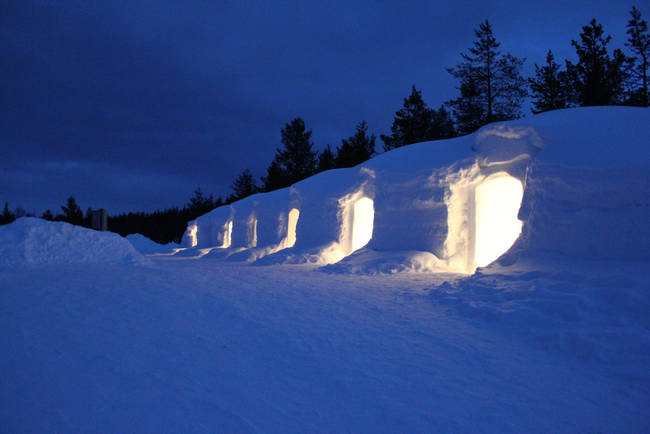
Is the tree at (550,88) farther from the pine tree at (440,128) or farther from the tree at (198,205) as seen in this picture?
the tree at (198,205)

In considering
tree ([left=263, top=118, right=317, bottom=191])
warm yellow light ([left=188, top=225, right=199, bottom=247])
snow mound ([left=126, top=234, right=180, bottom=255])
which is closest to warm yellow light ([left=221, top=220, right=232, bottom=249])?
warm yellow light ([left=188, top=225, right=199, bottom=247])

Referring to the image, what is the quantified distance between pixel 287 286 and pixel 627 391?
17.6 feet

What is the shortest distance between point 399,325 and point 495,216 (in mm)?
8408

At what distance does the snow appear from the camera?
237cm

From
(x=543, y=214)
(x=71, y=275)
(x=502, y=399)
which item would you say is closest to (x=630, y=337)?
(x=502, y=399)

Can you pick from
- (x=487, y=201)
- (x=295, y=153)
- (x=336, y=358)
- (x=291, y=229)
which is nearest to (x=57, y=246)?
(x=336, y=358)

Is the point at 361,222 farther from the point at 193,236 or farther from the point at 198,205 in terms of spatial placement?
the point at 198,205

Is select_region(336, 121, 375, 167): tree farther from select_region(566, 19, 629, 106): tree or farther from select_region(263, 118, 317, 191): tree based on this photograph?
select_region(566, 19, 629, 106): tree

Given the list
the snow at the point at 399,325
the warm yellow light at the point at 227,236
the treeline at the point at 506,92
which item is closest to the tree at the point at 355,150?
the treeline at the point at 506,92

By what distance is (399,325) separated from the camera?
4.29 meters

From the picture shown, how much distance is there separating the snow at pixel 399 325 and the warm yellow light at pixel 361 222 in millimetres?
4389

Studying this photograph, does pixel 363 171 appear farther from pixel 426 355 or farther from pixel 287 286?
pixel 426 355

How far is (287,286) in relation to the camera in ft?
23.0

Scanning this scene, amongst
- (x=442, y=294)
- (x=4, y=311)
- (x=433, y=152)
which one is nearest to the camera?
(x=4, y=311)
